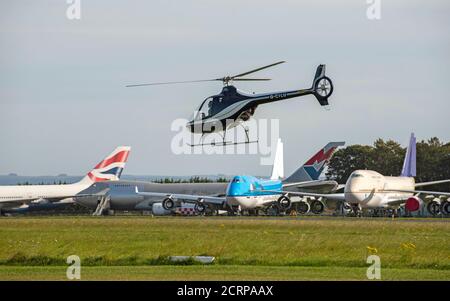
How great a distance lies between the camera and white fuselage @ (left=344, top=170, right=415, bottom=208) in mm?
83938

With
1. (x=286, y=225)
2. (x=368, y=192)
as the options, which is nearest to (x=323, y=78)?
(x=286, y=225)

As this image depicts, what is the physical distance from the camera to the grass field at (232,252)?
3194 centimetres

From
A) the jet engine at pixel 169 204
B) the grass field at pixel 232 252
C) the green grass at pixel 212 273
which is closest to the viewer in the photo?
the green grass at pixel 212 273

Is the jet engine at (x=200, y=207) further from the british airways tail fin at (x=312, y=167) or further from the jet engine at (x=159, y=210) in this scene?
the british airways tail fin at (x=312, y=167)

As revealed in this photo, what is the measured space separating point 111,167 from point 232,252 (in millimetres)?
84895

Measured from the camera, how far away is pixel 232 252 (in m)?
39.3

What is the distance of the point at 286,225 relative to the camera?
59688 mm

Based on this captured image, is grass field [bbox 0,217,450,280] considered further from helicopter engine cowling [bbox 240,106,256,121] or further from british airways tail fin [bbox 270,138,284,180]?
british airways tail fin [bbox 270,138,284,180]

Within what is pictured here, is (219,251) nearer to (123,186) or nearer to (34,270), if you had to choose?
(34,270)

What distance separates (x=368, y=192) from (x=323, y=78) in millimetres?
26320

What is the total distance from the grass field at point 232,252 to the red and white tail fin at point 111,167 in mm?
66046

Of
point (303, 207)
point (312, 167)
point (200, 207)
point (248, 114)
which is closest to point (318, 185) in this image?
point (303, 207)

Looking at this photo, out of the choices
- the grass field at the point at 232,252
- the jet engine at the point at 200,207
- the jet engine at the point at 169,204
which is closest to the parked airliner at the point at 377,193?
the jet engine at the point at 200,207

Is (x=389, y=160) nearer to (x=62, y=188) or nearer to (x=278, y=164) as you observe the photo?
(x=278, y=164)
